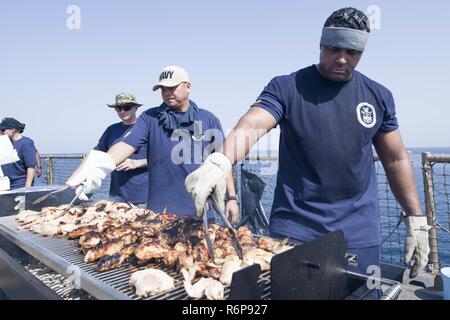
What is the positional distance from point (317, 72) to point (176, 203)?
7.86 feet

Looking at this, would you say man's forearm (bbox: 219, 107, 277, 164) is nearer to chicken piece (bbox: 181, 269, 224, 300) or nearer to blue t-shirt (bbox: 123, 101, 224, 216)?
chicken piece (bbox: 181, 269, 224, 300)

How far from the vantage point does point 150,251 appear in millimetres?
2457

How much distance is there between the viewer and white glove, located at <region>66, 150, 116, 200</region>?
3.28 metres

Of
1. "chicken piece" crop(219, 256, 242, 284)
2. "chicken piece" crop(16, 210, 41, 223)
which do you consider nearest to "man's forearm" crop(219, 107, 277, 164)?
"chicken piece" crop(219, 256, 242, 284)

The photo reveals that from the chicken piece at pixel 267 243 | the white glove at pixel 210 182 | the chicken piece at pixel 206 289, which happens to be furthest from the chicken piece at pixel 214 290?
the chicken piece at pixel 267 243

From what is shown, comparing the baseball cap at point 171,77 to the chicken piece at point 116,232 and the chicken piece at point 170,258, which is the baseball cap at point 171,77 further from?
the chicken piece at point 170,258

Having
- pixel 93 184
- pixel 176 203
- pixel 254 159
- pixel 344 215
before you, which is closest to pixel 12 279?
pixel 93 184

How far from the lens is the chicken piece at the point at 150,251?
2441mm

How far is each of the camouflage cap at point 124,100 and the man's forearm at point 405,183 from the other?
4.05 metres

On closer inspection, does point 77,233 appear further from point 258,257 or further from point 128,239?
point 258,257

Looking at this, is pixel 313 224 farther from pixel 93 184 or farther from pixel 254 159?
pixel 254 159

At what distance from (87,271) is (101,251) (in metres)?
0.22

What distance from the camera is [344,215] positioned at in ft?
8.89

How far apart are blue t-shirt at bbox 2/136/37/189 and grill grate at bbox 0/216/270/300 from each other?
464 cm
